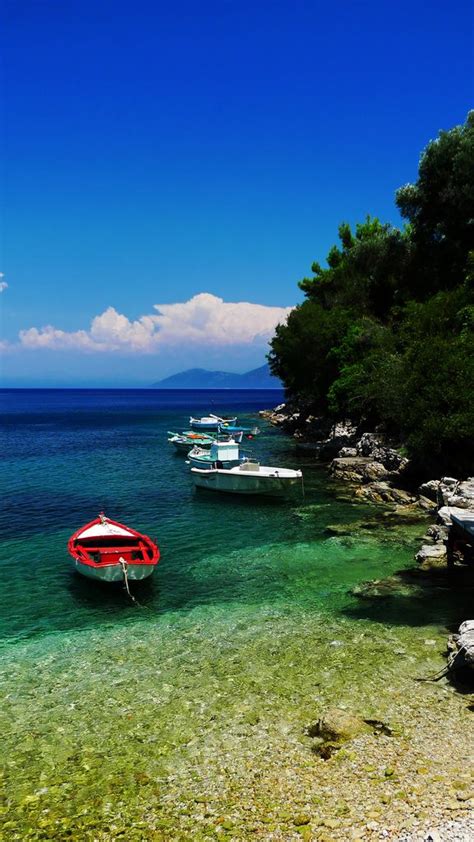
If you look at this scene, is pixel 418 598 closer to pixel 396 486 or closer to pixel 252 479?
pixel 396 486

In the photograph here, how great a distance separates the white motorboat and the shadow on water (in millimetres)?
14013

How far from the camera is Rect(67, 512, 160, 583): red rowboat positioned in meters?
18.5

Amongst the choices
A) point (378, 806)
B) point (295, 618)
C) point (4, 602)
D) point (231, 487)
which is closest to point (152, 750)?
point (378, 806)

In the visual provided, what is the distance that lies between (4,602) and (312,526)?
596 inches

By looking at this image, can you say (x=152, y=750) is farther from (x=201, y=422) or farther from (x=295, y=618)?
(x=201, y=422)

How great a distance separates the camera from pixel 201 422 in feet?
256

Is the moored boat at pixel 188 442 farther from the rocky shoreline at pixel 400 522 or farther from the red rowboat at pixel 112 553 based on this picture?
the red rowboat at pixel 112 553

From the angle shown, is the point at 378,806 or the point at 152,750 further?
the point at 152,750

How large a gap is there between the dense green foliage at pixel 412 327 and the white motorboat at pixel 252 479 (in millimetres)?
7974

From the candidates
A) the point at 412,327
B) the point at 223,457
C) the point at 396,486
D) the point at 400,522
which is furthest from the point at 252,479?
the point at 412,327

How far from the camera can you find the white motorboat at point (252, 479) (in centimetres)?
3325

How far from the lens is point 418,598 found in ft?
56.2

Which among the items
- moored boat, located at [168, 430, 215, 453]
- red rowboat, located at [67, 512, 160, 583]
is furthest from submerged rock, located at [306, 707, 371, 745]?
moored boat, located at [168, 430, 215, 453]

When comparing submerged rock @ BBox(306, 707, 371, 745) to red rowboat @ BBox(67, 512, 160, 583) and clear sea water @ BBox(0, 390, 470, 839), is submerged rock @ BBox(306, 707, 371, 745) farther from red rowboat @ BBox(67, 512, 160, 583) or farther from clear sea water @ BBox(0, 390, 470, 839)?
red rowboat @ BBox(67, 512, 160, 583)
